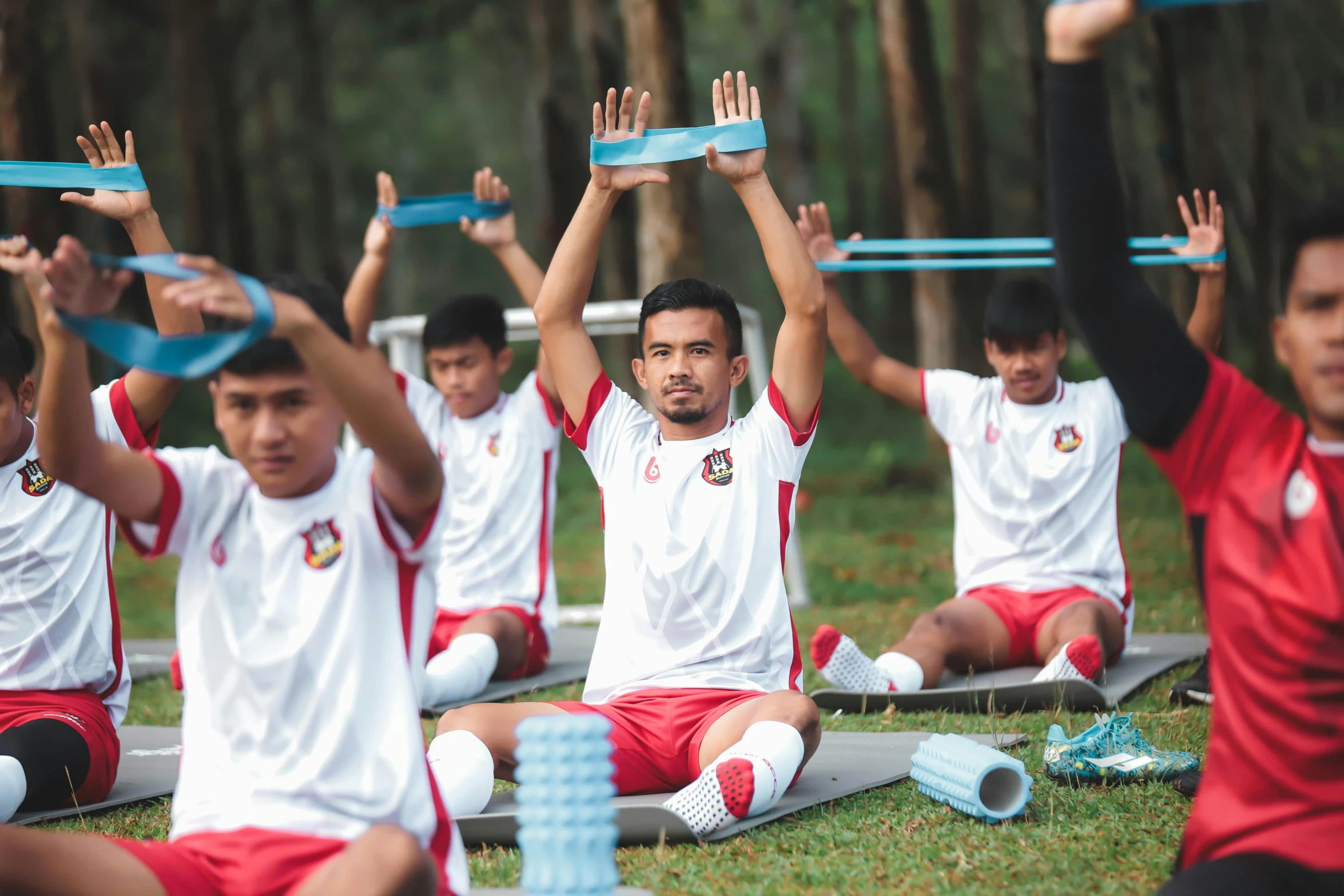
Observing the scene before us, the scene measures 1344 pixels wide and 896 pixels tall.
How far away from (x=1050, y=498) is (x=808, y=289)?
104 inches

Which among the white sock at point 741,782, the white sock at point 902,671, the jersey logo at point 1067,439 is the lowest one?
the white sock at point 902,671

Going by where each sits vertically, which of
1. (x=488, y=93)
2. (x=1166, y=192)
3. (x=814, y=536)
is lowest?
(x=814, y=536)

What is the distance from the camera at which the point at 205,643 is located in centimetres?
294

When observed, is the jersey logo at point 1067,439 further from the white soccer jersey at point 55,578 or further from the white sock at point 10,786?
the white sock at point 10,786

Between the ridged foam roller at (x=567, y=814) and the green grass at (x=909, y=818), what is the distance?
934mm

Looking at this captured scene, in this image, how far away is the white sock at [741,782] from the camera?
4.01m

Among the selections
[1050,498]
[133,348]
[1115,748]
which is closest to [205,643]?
[133,348]

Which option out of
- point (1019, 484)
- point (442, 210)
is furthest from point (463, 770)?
point (1019, 484)

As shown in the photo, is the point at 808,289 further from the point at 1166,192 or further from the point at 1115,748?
the point at 1166,192

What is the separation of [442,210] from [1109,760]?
12.4 ft

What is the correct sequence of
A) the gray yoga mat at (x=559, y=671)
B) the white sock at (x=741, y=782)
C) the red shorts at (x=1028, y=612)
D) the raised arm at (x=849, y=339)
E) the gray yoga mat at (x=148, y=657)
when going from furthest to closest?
the gray yoga mat at (x=148, y=657)
the gray yoga mat at (x=559, y=671)
the red shorts at (x=1028, y=612)
the raised arm at (x=849, y=339)
the white sock at (x=741, y=782)

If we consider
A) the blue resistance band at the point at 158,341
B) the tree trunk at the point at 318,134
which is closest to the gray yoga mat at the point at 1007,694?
the blue resistance band at the point at 158,341

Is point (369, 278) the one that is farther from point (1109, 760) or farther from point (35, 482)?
point (1109, 760)

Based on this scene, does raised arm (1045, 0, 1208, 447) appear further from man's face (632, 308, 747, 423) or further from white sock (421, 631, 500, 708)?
white sock (421, 631, 500, 708)
